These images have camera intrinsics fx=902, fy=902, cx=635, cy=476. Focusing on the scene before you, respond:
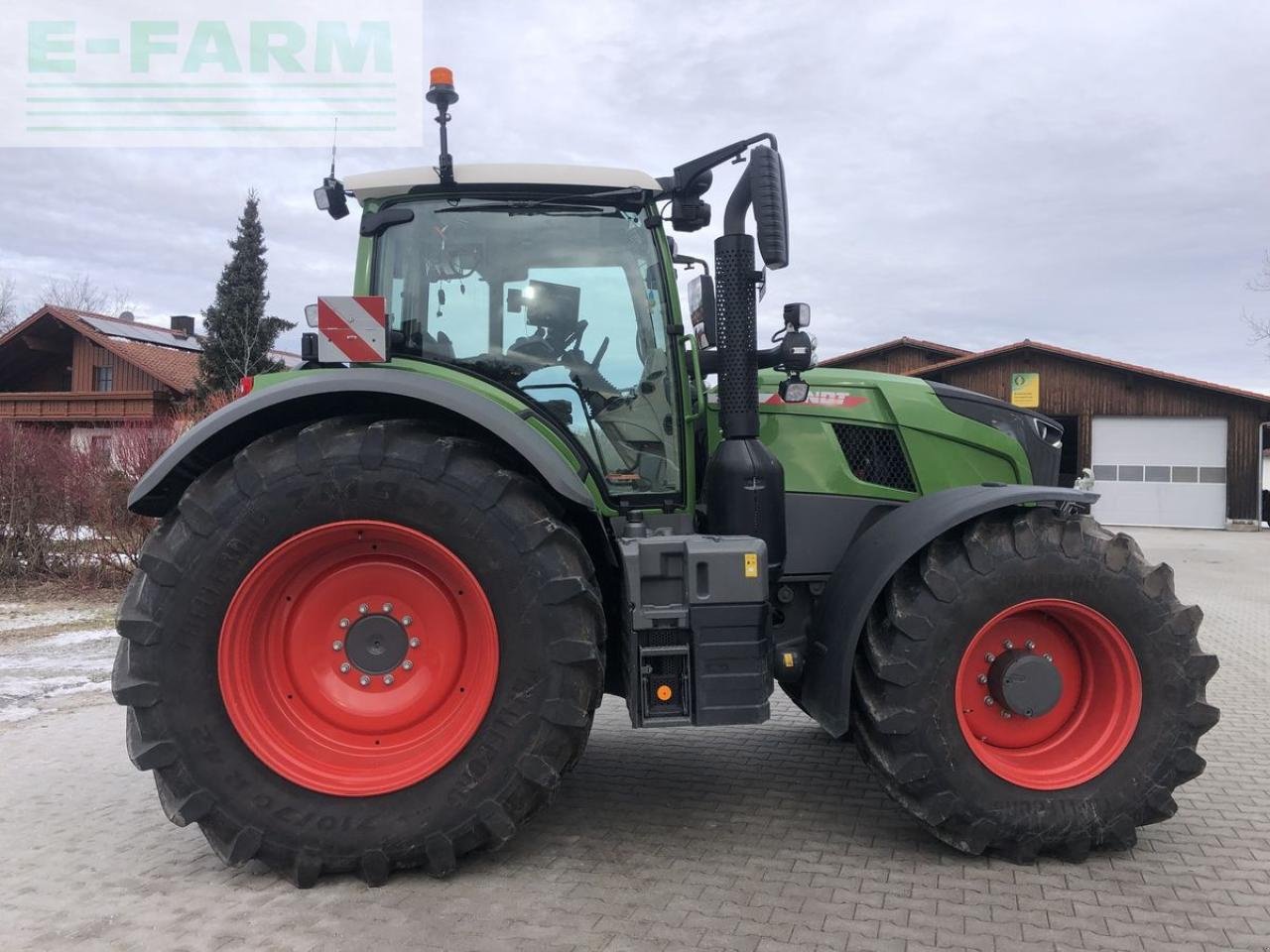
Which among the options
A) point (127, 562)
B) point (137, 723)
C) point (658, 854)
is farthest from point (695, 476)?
point (127, 562)

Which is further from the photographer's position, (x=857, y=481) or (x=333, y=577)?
(x=857, y=481)

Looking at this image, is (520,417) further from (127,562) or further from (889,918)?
(127,562)

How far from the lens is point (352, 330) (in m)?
3.20

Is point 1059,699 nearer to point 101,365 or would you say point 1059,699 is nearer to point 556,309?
point 556,309

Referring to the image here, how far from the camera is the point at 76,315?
95.6ft

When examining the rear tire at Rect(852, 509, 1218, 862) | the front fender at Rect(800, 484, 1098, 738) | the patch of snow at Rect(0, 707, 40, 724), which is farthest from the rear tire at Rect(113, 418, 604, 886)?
the patch of snow at Rect(0, 707, 40, 724)

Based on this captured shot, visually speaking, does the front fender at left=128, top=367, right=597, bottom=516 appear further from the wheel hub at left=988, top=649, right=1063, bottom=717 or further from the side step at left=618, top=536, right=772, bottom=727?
the wheel hub at left=988, top=649, right=1063, bottom=717

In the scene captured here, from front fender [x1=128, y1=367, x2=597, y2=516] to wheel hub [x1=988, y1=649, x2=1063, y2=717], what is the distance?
1.65 metres

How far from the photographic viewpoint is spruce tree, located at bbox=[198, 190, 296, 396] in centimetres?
2567

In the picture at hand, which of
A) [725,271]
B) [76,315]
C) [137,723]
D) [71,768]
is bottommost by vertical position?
[71,768]

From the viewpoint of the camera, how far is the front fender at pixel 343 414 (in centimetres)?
301

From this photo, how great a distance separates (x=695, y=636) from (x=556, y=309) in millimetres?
1420

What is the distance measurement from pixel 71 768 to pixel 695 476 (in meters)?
3.29

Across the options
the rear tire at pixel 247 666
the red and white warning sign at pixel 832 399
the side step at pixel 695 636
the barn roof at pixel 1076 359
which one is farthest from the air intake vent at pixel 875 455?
the barn roof at pixel 1076 359
